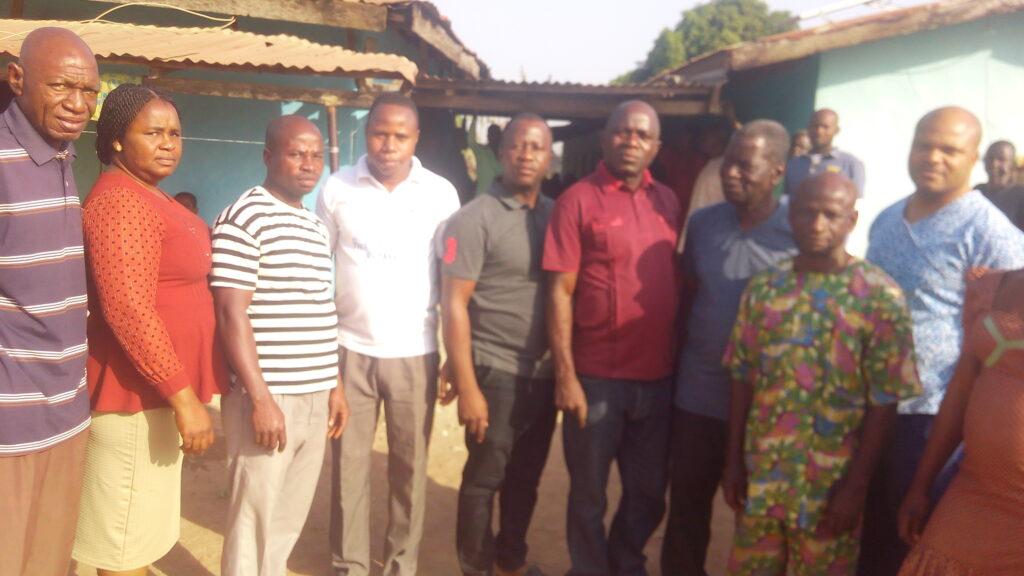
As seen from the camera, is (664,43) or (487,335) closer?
(487,335)

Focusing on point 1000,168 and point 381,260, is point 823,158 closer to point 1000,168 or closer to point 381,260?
point 1000,168

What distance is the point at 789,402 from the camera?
229cm

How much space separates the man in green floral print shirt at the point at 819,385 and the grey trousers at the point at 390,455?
4.30 ft

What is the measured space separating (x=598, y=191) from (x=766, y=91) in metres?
5.37

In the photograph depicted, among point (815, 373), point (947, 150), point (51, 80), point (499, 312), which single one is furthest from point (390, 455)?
point (947, 150)

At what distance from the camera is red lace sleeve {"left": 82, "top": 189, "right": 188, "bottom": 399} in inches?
79.3

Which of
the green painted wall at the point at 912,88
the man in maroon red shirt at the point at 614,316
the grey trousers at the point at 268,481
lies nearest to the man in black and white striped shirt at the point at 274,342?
the grey trousers at the point at 268,481

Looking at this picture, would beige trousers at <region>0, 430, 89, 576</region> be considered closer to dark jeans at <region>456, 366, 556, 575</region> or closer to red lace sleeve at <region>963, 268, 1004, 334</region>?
dark jeans at <region>456, 366, 556, 575</region>

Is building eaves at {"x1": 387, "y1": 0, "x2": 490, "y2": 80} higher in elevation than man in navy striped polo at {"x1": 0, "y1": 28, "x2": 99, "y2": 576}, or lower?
higher

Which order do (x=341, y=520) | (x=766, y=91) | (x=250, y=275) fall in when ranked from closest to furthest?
(x=250, y=275), (x=341, y=520), (x=766, y=91)

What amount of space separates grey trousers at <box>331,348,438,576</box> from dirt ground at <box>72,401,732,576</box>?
34 cm

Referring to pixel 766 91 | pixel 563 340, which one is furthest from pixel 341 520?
pixel 766 91

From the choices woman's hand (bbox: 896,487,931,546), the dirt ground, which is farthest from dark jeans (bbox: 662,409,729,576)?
woman's hand (bbox: 896,487,931,546)

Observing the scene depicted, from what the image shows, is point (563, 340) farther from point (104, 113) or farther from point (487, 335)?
point (104, 113)
